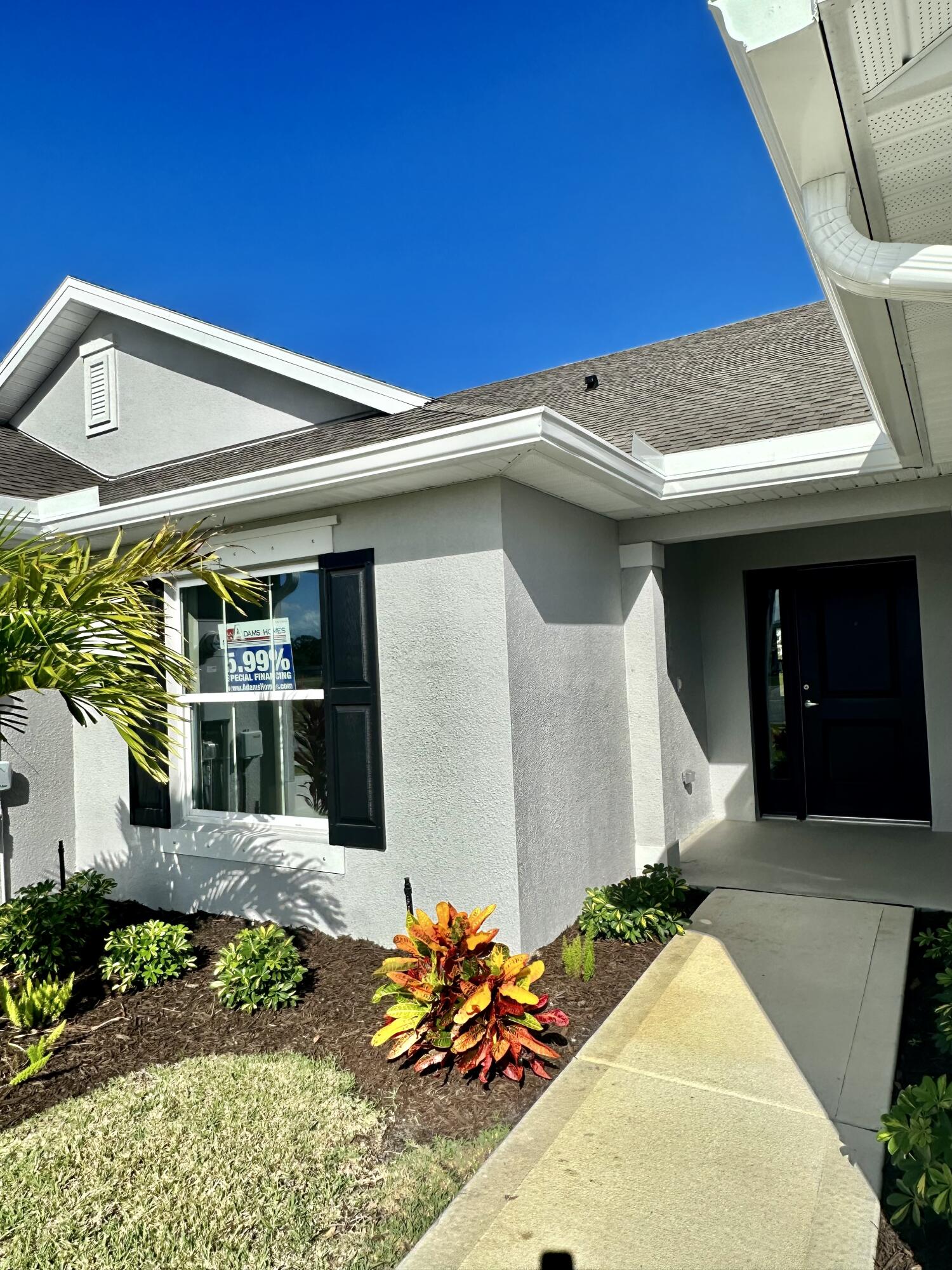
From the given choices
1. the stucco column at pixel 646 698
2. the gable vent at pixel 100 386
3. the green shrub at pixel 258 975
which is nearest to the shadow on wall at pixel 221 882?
the green shrub at pixel 258 975

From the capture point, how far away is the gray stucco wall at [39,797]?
6.08 metres

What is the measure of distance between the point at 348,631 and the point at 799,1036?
3.47 m

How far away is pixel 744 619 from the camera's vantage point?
801cm

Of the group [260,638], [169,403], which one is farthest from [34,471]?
[260,638]

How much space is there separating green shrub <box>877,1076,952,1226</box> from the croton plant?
144 cm

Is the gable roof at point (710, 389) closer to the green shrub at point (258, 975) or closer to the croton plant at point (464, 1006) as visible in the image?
the croton plant at point (464, 1006)

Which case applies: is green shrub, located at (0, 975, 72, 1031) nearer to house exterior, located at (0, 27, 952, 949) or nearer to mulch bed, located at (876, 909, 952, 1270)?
house exterior, located at (0, 27, 952, 949)

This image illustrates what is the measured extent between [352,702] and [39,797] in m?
3.11

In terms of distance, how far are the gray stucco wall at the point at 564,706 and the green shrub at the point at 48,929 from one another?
9.82 ft

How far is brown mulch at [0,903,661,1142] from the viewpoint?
3.39 metres

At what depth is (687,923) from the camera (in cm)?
525

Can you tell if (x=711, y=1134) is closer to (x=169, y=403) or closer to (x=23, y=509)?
(x=23, y=509)

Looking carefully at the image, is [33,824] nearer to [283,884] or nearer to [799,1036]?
[283,884]

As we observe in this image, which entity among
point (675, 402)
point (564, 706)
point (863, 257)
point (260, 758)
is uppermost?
point (675, 402)
